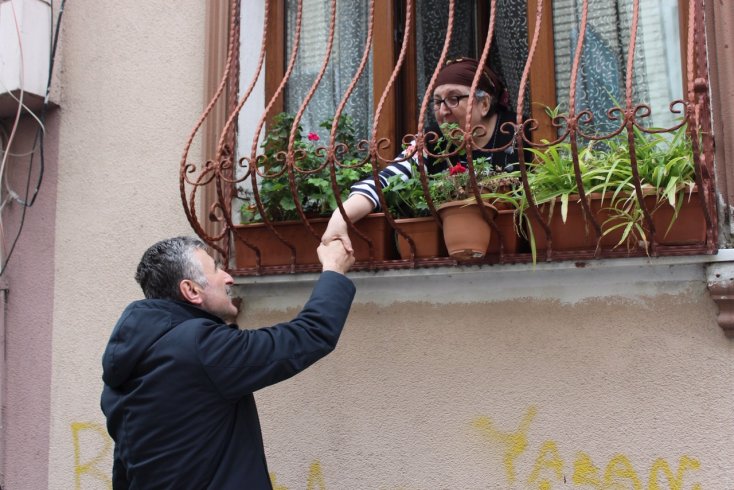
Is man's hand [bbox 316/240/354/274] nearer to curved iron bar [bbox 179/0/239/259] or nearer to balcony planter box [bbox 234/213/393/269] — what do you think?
balcony planter box [bbox 234/213/393/269]

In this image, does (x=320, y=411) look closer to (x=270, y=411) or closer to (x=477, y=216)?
(x=270, y=411)

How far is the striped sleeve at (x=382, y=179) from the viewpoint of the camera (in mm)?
3176

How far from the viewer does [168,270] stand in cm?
276

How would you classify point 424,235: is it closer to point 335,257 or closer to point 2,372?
point 335,257

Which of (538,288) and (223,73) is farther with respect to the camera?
(223,73)

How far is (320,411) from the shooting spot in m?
3.38

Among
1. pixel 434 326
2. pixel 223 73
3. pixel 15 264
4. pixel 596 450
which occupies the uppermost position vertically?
pixel 223 73

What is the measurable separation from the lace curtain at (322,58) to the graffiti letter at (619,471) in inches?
72.3

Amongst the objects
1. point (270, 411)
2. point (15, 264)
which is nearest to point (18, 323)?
point (15, 264)

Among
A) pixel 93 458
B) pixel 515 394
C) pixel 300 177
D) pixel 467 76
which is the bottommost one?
pixel 93 458

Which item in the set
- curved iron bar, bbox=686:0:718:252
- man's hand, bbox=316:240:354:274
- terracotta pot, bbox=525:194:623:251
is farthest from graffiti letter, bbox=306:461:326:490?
curved iron bar, bbox=686:0:718:252

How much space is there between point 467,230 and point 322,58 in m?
1.47

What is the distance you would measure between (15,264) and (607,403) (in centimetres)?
293

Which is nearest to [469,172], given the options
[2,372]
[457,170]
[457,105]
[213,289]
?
[457,170]
